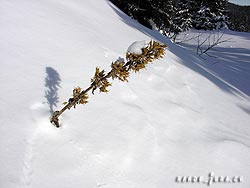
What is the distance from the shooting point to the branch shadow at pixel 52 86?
7.16ft

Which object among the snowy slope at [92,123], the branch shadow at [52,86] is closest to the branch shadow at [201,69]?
the snowy slope at [92,123]

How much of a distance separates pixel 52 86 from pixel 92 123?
52 cm

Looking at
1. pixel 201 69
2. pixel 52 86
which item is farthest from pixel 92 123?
pixel 201 69

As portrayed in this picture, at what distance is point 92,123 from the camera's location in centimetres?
221

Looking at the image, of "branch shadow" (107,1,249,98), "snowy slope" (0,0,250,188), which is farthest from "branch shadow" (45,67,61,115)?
"branch shadow" (107,1,249,98)

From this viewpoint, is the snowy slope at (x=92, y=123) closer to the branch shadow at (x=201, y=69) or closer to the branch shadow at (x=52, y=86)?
the branch shadow at (x=52, y=86)

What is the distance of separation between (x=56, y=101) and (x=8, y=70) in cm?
51

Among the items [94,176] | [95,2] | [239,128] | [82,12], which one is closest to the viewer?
[94,176]

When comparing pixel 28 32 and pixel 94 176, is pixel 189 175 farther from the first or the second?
pixel 28 32

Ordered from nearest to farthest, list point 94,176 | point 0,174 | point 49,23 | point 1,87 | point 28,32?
point 0,174 → point 94,176 → point 1,87 → point 28,32 → point 49,23

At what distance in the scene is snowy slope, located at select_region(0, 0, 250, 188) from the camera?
1.79 meters

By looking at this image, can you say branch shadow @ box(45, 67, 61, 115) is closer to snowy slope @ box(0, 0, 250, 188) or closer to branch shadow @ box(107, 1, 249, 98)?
snowy slope @ box(0, 0, 250, 188)

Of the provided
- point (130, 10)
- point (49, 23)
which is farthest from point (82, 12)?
point (130, 10)

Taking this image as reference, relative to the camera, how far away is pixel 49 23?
134 inches
